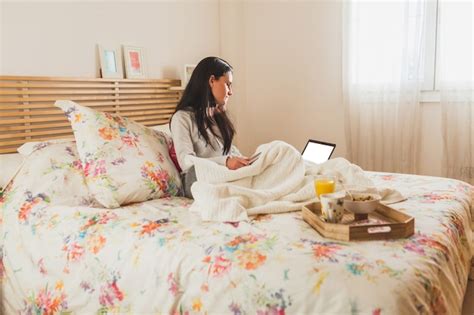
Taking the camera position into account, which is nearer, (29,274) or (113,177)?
(29,274)

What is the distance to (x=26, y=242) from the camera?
5.53ft

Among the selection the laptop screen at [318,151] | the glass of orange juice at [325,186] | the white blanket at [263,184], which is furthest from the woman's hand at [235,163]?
the laptop screen at [318,151]

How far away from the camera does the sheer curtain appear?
3.03 metres

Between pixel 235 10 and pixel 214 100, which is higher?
pixel 235 10

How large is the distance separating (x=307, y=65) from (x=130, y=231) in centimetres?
238

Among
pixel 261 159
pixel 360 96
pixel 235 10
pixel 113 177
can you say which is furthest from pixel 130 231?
pixel 235 10

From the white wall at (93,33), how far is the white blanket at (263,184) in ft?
A: 3.25

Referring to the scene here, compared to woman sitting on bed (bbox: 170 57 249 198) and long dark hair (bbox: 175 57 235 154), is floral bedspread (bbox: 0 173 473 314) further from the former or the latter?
long dark hair (bbox: 175 57 235 154)

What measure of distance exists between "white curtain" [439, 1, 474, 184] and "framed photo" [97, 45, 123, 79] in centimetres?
206

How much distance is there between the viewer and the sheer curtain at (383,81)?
3029 millimetres

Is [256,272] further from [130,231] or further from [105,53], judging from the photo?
[105,53]

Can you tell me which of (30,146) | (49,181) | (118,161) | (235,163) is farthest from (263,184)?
(30,146)

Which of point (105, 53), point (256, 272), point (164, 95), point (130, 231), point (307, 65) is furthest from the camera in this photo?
point (307, 65)

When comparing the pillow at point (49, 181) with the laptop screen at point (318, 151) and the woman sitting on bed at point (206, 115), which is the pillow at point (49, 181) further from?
the laptop screen at point (318, 151)
